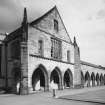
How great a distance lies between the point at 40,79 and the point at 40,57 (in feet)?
14.7

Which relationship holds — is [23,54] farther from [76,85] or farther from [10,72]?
[76,85]

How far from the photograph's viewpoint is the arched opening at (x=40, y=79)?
72.0 ft

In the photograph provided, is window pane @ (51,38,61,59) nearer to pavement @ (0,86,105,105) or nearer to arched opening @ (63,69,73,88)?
arched opening @ (63,69,73,88)

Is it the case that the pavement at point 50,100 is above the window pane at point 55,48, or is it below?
below

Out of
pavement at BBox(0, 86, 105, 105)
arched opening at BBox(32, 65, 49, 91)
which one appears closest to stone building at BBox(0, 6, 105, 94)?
arched opening at BBox(32, 65, 49, 91)

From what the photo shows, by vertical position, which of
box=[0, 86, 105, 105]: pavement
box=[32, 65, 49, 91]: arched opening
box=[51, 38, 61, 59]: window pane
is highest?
Answer: box=[51, 38, 61, 59]: window pane

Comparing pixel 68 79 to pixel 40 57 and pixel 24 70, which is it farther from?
pixel 24 70

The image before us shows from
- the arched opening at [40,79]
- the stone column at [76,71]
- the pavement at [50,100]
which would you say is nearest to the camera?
the pavement at [50,100]

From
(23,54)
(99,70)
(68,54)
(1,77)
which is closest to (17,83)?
(1,77)

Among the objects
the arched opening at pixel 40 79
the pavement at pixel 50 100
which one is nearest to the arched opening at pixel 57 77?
the arched opening at pixel 40 79

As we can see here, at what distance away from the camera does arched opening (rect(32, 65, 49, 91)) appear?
21938 millimetres

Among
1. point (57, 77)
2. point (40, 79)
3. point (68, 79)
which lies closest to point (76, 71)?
point (68, 79)

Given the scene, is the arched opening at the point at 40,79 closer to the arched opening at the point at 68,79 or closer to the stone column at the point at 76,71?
the arched opening at the point at 68,79

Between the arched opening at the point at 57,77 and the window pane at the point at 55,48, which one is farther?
the arched opening at the point at 57,77
